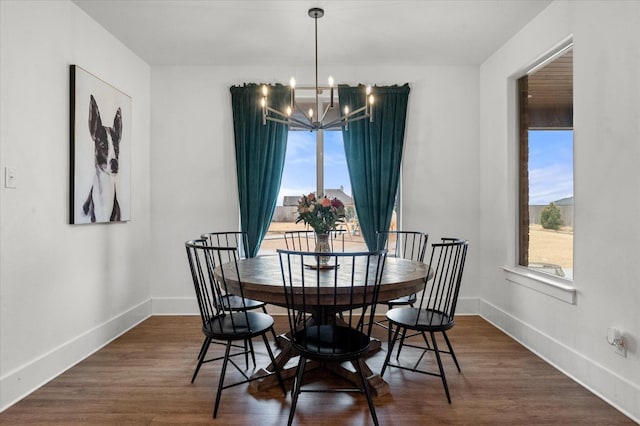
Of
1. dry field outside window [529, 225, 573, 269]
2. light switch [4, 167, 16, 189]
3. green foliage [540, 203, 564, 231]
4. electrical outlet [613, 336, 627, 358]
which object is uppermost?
light switch [4, 167, 16, 189]

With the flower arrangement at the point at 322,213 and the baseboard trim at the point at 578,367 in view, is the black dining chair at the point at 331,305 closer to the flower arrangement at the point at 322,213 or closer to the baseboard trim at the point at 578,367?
the flower arrangement at the point at 322,213

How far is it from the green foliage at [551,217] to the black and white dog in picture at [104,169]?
12.1 ft

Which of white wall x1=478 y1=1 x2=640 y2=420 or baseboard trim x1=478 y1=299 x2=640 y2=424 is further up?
white wall x1=478 y1=1 x2=640 y2=420

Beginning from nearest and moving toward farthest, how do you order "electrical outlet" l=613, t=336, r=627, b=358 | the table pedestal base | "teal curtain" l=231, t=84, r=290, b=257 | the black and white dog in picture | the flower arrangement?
"electrical outlet" l=613, t=336, r=627, b=358 < the table pedestal base < the flower arrangement < the black and white dog in picture < "teal curtain" l=231, t=84, r=290, b=257

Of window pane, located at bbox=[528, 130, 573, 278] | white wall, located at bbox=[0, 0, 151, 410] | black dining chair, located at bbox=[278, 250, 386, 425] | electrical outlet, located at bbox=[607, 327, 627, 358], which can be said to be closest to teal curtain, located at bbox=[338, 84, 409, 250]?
window pane, located at bbox=[528, 130, 573, 278]

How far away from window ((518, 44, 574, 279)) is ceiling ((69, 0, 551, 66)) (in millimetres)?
523

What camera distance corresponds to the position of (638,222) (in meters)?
2.09

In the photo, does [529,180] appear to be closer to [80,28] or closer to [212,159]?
[212,159]

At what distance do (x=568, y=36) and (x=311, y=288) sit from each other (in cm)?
256

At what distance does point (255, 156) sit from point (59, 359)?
2.43 metres

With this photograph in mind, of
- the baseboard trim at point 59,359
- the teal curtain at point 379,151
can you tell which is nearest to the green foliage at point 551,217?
the teal curtain at point 379,151

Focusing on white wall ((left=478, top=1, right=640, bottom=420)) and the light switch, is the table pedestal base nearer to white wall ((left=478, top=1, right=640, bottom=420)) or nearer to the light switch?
white wall ((left=478, top=1, right=640, bottom=420))

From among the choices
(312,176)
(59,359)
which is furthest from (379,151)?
(59,359)

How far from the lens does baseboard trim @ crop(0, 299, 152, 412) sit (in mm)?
2223
